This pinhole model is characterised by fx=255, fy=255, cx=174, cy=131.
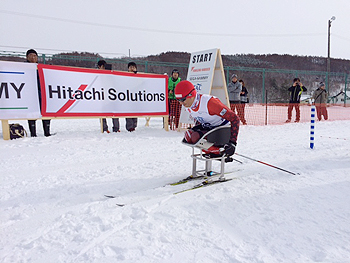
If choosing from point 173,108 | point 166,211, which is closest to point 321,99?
point 173,108

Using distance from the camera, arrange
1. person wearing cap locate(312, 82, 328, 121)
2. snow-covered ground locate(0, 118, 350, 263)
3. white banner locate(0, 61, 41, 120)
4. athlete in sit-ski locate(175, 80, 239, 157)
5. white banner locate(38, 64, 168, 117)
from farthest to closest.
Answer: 1. person wearing cap locate(312, 82, 328, 121)
2. white banner locate(38, 64, 168, 117)
3. white banner locate(0, 61, 41, 120)
4. athlete in sit-ski locate(175, 80, 239, 157)
5. snow-covered ground locate(0, 118, 350, 263)

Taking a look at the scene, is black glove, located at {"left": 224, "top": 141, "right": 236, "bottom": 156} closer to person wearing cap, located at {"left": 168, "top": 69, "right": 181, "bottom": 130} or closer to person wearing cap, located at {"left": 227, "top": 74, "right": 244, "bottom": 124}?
person wearing cap, located at {"left": 168, "top": 69, "right": 181, "bottom": 130}

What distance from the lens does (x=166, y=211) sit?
277 cm

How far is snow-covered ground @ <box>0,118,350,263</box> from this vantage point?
210 centimetres

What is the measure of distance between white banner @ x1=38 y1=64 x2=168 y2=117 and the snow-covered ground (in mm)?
2108

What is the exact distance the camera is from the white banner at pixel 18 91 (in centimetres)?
633

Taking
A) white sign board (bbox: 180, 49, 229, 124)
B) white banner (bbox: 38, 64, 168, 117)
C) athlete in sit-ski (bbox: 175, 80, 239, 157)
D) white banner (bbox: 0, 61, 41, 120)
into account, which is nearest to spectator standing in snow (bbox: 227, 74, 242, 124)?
white sign board (bbox: 180, 49, 229, 124)

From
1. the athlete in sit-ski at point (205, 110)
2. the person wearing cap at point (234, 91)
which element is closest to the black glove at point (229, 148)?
the athlete in sit-ski at point (205, 110)

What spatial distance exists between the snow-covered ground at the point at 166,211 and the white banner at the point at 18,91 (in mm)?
1549

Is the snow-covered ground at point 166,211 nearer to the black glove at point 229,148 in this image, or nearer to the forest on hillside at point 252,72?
the black glove at point 229,148

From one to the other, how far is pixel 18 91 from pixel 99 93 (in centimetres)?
206

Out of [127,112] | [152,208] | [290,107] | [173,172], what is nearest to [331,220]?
[152,208]

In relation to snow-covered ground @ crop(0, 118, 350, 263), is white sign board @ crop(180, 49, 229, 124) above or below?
above

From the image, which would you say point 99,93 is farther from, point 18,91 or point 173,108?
point 173,108
